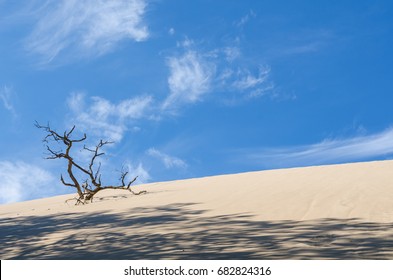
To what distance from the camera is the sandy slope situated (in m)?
4.93

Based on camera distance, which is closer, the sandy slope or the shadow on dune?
the shadow on dune

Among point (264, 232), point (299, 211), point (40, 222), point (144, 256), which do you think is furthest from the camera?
point (40, 222)

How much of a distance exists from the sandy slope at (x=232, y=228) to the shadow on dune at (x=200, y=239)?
1 cm

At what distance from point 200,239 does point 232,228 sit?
2.92ft

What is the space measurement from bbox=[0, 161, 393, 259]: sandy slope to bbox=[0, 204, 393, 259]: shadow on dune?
11 millimetres

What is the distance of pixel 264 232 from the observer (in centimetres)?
597

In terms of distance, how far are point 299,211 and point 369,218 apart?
4.27ft

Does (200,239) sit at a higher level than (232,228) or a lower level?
lower

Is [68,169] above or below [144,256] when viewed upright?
above

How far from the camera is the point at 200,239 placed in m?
5.64

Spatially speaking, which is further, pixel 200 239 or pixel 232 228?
pixel 232 228
